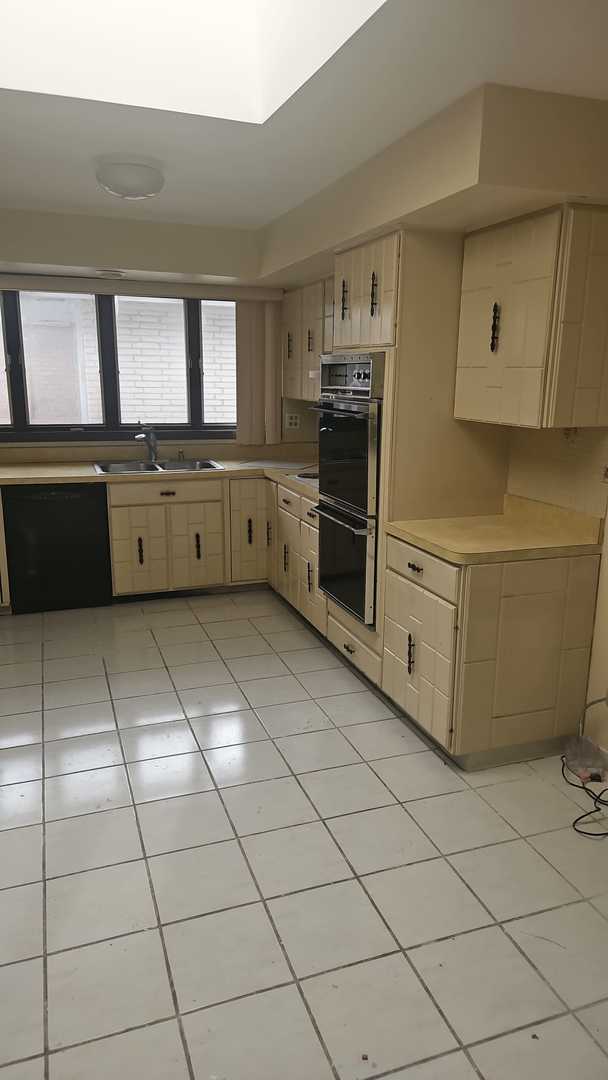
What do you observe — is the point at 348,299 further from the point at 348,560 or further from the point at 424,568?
the point at 424,568

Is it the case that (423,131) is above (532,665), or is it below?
above

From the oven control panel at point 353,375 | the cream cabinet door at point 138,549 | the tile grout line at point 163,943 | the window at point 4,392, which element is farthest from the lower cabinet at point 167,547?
the tile grout line at point 163,943

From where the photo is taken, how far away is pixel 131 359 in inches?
195

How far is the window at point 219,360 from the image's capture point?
5.10 meters

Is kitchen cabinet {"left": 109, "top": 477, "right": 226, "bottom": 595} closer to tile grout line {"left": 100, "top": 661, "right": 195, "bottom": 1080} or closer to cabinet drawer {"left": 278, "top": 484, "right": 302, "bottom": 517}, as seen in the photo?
cabinet drawer {"left": 278, "top": 484, "right": 302, "bottom": 517}

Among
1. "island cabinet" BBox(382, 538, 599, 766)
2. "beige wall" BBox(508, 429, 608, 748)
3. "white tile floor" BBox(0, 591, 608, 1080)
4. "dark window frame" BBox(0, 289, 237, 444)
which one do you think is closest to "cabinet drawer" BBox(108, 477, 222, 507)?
"dark window frame" BBox(0, 289, 237, 444)

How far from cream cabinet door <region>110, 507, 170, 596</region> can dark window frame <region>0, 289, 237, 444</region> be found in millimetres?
787

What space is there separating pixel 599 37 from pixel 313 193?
1.85 metres

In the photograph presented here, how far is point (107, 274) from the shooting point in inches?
173

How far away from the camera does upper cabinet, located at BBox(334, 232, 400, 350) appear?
9.39 feet

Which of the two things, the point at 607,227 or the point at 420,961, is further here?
the point at 607,227

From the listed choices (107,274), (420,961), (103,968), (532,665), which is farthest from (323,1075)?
(107,274)

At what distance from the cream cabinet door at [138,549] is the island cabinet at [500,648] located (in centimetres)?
217

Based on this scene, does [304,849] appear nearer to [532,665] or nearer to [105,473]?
[532,665]
